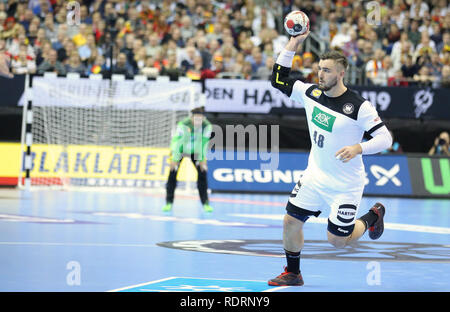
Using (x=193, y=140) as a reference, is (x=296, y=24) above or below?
above

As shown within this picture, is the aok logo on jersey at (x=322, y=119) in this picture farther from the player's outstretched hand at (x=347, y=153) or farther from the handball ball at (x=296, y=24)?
the handball ball at (x=296, y=24)

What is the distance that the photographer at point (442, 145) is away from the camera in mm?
25094

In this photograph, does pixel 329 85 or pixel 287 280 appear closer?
pixel 287 280

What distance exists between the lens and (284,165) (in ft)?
79.4

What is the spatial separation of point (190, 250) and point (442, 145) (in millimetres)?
14841

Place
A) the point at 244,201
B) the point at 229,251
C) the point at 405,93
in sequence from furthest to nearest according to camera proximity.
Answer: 1. the point at 405,93
2. the point at 244,201
3. the point at 229,251

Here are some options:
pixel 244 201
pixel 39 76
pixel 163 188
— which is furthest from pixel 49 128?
pixel 244 201

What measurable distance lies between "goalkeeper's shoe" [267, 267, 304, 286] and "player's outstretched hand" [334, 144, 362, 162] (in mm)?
1392

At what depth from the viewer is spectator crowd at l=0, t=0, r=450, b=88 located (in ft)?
80.9

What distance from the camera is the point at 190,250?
39.5ft

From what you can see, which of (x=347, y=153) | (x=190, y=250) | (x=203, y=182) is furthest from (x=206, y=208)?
(x=347, y=153)

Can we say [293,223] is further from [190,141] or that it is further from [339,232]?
[190,141]
